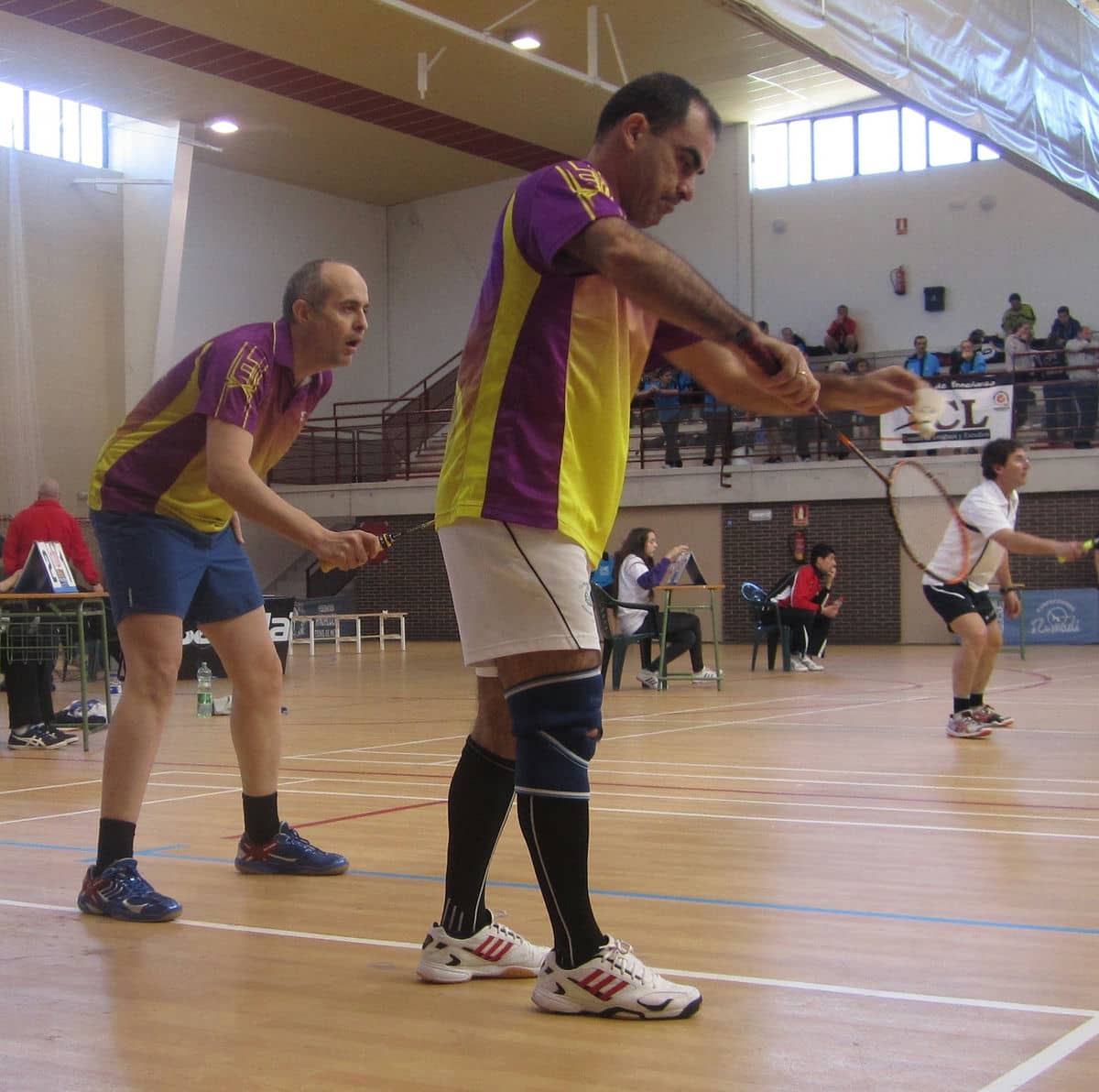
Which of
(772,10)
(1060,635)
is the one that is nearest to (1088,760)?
(772,10)

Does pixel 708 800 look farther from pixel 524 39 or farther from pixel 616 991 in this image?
pixel 524 39

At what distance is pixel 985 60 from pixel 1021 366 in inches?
511

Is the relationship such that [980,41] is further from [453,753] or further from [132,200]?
[132,200]

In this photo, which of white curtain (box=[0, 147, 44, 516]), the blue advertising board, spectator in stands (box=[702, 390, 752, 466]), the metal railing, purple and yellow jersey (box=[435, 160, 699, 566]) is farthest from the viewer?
spectator in stands (box=[702, 390, 752, 466])

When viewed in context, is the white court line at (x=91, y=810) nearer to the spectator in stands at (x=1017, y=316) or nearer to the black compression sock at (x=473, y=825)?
the black compression sock at (x=473, y=825)

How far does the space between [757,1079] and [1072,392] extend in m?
19.0

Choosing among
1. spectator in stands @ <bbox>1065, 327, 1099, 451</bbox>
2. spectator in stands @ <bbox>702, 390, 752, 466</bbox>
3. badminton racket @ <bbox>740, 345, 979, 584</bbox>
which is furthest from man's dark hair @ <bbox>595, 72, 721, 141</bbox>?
spectator in stands @ <bbox>702, 390, 752, 466</bbox>

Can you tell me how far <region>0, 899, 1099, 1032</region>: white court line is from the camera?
262 centimetres

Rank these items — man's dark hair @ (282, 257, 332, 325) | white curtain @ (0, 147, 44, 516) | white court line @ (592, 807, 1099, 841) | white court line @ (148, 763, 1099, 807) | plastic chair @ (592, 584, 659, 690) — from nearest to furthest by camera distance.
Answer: man's dark hair @ (282, 257, 332, 325), white court line @ (592, 807, 1099, 841), white court line @ (148, 763, 1099, 807), plastic chair @ (592, 584, 659, 690), white curtain @ (0, 147, 44, 516)

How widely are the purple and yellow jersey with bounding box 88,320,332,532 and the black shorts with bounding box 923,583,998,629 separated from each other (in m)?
4.85

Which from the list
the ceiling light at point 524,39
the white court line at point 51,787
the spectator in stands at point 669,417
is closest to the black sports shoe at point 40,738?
the white court line at point 51,787

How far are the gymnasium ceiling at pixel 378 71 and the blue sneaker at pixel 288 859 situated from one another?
11.9 metres

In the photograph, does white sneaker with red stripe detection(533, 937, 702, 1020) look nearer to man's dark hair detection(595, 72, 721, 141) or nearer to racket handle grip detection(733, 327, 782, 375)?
racket handle grip detection(733, 327, 782, 375)

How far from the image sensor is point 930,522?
6680 millimetres
